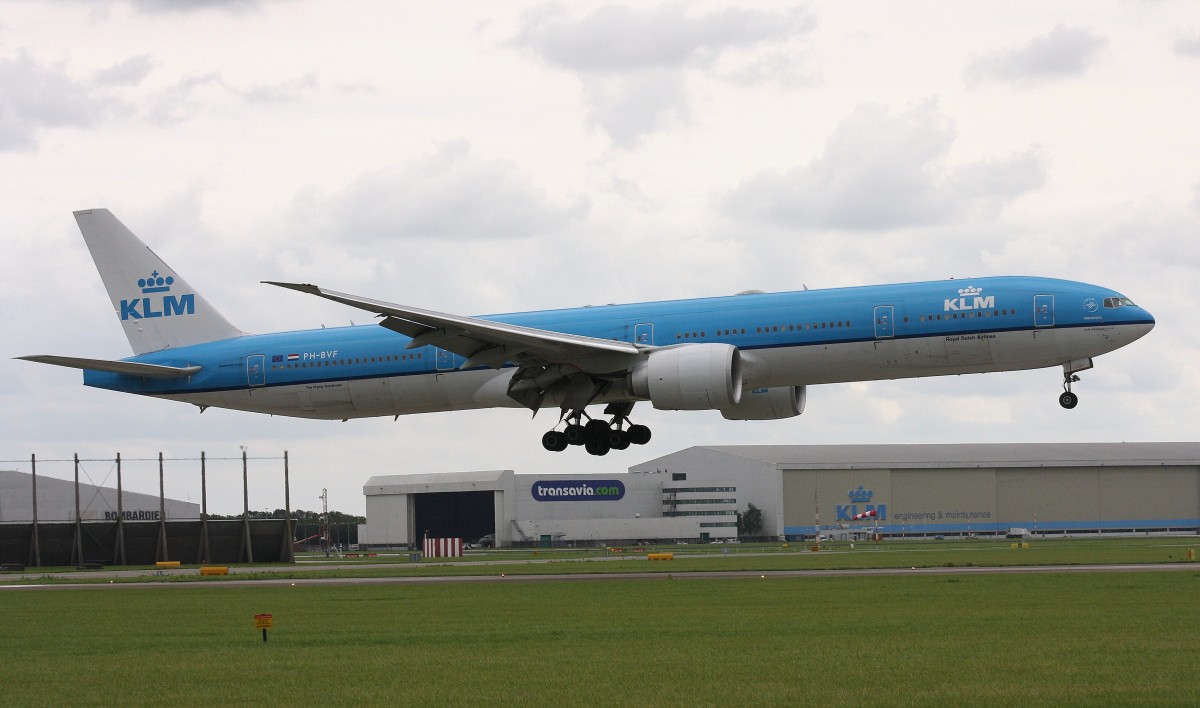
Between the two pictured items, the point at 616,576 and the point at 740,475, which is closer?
the point at 616,576

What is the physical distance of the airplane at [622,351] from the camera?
4350 cm

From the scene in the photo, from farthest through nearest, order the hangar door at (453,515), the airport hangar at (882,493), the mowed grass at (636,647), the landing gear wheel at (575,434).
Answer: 1. the hangar door at (453,515)
2. the airport hangar at (882,493)
3. the landing gear wheel at (575,434)
4. the mowed grass at (636,647)

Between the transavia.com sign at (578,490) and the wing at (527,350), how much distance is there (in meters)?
102

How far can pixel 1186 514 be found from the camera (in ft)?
505

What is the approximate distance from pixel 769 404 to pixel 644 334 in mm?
6430

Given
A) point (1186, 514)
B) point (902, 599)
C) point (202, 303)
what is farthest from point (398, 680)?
point (1186, 514)

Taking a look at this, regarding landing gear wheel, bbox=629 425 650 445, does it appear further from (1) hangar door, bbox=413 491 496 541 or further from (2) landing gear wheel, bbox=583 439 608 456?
(1) hangar door, bbox=413 491 496 541

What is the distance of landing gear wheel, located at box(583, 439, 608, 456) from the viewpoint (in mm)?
50756

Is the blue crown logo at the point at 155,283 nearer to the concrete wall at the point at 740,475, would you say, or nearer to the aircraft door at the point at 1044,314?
the aircraft door at the point at 1044,314

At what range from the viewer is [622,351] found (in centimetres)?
4516

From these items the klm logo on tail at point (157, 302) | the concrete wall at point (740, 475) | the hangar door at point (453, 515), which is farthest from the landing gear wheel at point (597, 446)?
the hangar door at point (453, 515)

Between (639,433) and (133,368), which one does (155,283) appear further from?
(639,433)

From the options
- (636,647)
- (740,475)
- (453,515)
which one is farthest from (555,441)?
(453,515)

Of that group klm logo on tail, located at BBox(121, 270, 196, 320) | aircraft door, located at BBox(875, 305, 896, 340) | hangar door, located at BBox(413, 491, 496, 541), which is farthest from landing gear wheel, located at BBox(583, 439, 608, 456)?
hangar door, located at BBox(413, 491, 496, 541)
